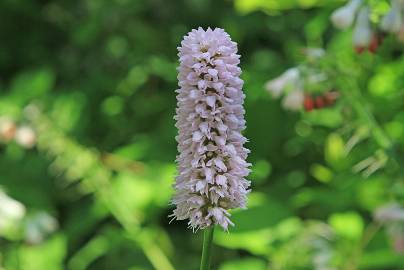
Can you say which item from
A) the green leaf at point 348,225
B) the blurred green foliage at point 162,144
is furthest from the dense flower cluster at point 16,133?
the green leaf at point 348,225

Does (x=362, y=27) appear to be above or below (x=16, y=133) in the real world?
below

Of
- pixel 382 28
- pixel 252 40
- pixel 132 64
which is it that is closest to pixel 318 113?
pixel 382 28

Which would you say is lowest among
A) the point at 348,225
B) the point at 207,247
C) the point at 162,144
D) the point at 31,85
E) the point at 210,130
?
the point at 207,247

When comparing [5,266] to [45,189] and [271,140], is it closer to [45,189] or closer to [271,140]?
[45,189]

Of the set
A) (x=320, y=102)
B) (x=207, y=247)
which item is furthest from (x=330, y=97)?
(x=207, y=247)

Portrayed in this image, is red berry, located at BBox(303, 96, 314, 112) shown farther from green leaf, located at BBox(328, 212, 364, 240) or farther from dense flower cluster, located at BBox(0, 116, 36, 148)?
dense flower cluster, located at BBox(0, 116, 36, 148)

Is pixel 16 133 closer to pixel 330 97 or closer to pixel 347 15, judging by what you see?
pixel 330 97

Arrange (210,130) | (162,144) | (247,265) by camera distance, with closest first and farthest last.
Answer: (210,130), (247,265), (162,144)

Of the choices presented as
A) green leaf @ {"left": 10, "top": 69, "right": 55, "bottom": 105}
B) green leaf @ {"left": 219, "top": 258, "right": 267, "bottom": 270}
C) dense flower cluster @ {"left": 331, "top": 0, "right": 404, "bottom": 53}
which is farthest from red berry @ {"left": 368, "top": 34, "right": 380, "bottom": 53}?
A: green leaf @ {"left": 10, "top": 69, "right": 55, "bottom": 105}
